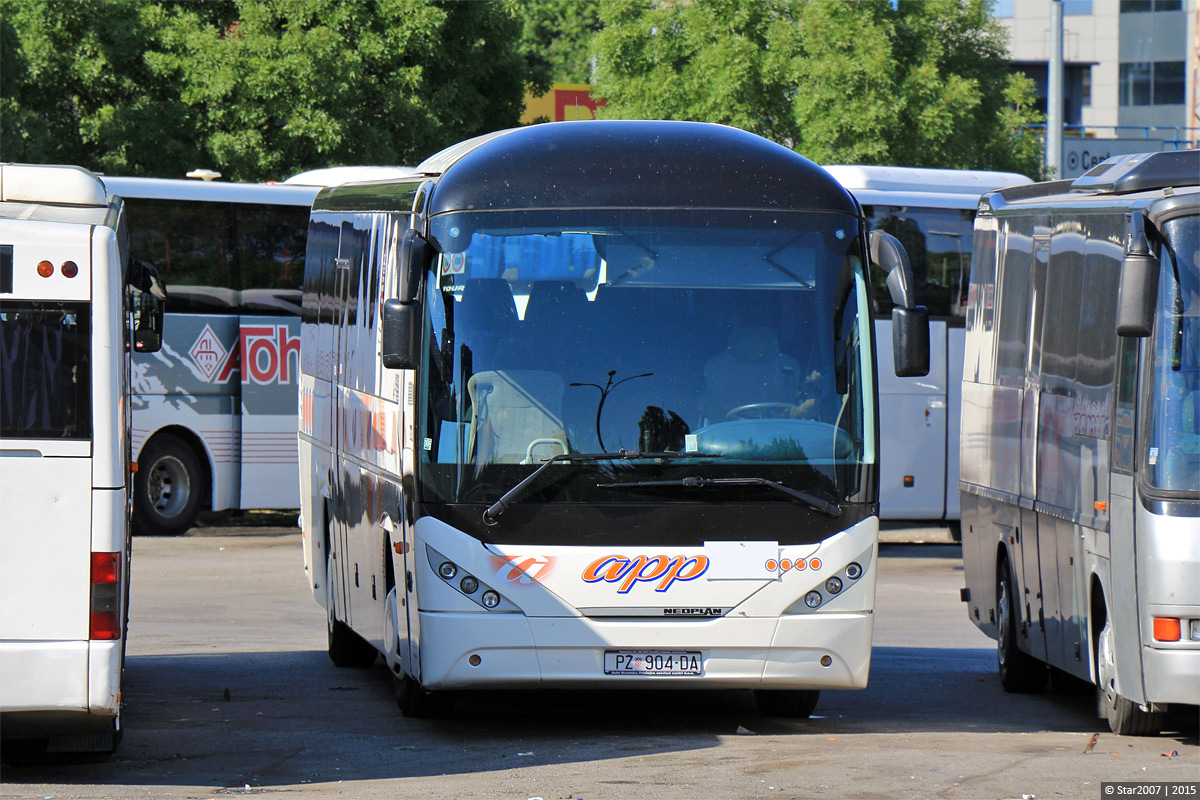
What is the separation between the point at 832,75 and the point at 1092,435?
20574mm

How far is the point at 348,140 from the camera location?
2938 cm

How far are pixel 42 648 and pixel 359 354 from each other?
4310 millimetres

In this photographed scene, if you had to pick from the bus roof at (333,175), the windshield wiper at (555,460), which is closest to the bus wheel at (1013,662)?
the windshield wiper at (555,460)

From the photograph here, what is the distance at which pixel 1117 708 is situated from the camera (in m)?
10.3

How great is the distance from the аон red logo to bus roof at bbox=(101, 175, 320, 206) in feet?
45.2

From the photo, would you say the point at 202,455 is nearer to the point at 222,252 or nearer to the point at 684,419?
the point at 222,252

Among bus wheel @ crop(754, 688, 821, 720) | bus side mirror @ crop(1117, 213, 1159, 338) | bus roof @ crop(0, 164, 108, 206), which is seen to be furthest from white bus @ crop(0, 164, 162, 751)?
bus side mirror @ crop(1117, 213, 1159, 338)

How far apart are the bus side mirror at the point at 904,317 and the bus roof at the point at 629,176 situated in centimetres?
31

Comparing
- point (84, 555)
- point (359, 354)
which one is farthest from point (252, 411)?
point (84, 555)

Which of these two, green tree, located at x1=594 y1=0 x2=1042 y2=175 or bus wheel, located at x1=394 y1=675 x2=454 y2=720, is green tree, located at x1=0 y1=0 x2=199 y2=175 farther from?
bus wheel, located at x1=394 y1=675 x2=454 y2=720

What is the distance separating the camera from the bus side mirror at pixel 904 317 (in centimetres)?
1004

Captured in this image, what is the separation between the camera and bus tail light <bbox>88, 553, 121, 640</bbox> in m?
8.02

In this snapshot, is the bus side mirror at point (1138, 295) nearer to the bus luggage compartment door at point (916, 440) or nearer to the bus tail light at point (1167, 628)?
the bus tail light at point (1167, 628)

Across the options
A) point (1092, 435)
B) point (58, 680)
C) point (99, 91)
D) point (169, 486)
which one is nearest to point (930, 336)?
point (169, 486)
